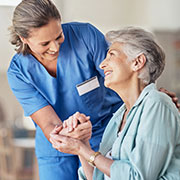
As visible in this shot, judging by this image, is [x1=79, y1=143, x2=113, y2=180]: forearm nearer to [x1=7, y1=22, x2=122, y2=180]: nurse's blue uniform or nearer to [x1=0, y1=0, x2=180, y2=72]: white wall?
[x1=7, y1=22, x2=122, y2=180]: nurse's blue uniform

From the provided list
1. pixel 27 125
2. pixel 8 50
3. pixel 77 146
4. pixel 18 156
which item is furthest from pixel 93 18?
pixel 77 146

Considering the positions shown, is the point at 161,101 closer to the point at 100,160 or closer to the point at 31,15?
the point at 100,160

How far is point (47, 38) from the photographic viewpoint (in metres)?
1.83

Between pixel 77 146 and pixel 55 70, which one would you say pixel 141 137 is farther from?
pixel 55 70

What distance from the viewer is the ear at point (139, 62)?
176cm

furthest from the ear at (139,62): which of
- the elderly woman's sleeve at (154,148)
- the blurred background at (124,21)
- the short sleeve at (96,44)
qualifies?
the blurred background at (124,21)

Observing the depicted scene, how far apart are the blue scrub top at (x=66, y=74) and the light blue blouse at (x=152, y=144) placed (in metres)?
0.57

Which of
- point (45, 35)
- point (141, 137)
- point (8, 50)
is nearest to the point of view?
point (141, 137)

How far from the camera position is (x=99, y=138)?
2.23 meters

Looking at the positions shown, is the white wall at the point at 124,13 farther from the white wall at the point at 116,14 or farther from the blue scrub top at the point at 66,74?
the blue scrub top at the point at 66,74

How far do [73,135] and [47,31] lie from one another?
19.9 inches

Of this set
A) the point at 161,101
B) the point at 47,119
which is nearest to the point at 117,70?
the point at 161,101

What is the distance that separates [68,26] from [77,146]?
30.0 inches

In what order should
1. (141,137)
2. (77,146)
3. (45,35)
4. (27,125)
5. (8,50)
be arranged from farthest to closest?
1. (8,50)
2. (27,125)
3. (45,35)
4. (77,146)
5. (141,137)
